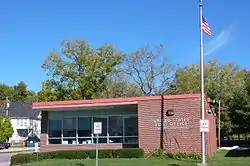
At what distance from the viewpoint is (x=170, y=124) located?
31.4 metres

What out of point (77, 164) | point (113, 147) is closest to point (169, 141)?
point (113, 147)

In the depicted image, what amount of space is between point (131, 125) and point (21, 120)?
7125cm

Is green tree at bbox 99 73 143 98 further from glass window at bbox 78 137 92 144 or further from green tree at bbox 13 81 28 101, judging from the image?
green tree at bbox 13 81 28 101

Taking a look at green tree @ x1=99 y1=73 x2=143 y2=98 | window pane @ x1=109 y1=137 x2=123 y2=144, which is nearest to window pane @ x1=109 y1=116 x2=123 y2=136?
window pane @ x1=109 y1=137 x2=123 y2=144

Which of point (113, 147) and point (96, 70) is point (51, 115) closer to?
point (113, 147)

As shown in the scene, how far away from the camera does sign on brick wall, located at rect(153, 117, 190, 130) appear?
102 ft

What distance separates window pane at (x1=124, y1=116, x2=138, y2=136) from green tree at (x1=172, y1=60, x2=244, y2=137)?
95.0 ft

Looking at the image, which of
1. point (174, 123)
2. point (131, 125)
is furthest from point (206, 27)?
point (131, 125)

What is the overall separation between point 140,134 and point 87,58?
29.5m

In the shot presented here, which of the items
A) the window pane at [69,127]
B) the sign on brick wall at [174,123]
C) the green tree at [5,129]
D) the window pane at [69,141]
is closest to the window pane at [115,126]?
the window pane at [69,127]

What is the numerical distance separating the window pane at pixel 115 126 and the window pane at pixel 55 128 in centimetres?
437

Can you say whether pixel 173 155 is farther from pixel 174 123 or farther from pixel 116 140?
pixel 116 140

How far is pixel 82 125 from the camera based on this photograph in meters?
35.8

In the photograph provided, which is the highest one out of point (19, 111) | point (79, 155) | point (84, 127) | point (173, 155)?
point (19, 111)
